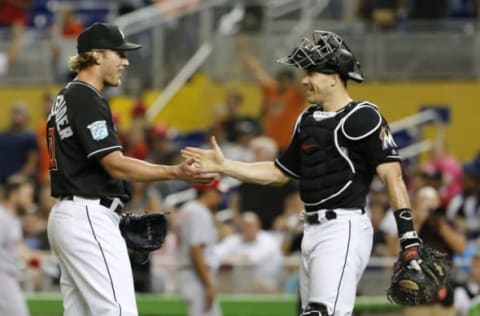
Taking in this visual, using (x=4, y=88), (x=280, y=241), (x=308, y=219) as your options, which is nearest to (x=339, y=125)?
(x=308, y=219)

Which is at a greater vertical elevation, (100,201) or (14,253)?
(100,201)

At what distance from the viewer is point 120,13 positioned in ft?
66.3

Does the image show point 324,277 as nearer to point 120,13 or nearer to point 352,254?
point 352,254

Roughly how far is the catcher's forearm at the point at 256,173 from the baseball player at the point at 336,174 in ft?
0.79

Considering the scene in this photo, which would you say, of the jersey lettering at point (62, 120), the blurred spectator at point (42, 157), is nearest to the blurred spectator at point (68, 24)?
the blurred spectator at point (42, 157)

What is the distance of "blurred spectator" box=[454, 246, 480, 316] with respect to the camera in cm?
1336

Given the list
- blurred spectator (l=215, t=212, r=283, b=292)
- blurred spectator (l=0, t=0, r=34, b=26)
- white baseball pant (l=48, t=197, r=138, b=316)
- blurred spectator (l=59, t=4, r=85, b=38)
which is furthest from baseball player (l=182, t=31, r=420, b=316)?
blurred spectator (l=0, t=0, r=34, b=26)

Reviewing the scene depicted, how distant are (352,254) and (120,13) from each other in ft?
38.2

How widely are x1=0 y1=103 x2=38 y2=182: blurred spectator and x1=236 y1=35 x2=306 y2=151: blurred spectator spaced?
2.77 metres

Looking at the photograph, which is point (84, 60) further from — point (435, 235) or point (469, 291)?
point (469, 291)

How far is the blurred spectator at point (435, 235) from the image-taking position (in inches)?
483

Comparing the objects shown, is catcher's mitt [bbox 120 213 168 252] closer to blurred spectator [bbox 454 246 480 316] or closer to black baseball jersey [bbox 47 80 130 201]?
black baseball jersey [bbox 47 80 130 201]

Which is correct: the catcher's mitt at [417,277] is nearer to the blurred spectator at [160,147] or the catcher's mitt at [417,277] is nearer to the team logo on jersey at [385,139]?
the team logo on jersey at [385,139]

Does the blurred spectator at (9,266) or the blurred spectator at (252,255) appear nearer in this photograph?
the blurred spectator at (9,266)
